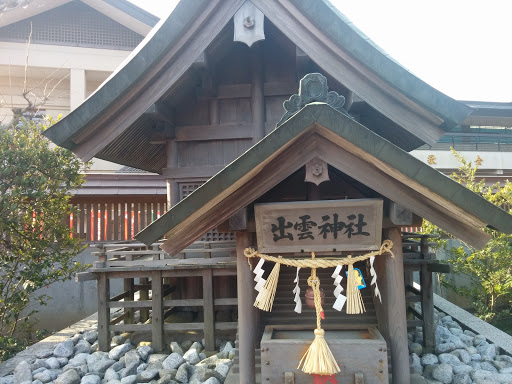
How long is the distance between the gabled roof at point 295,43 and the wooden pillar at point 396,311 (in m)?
1.82

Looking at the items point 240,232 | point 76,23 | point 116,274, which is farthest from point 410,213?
point 76,23

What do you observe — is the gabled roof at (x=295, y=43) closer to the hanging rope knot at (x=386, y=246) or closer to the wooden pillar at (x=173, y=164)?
the wooden pillar at (x=173, y=164)

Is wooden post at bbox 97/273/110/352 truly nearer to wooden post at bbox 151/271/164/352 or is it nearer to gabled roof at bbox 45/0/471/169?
wooden post at bbox 151/271/164/352

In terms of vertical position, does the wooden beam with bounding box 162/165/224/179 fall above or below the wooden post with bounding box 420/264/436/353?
above

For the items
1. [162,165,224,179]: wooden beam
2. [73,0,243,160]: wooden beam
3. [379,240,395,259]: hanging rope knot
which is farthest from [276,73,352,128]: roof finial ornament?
[162,165,224,179]: wooden beam

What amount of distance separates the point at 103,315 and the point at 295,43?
5452 millimetres

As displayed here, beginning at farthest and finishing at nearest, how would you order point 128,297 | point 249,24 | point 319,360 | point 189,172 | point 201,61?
1. point 128,297
2. point 189,172
3. point 201,61
4. point 249,24
5. point 319,360

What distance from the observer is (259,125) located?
18.9 ft

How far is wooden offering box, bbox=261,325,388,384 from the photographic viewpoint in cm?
334

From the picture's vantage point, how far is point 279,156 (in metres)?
3.21

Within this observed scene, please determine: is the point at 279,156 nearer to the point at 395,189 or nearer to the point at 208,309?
the point at 395,189

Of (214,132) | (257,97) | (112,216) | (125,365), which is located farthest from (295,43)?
(112,216)

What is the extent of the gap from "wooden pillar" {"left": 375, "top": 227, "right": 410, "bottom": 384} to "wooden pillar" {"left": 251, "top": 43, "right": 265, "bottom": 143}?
285 cm

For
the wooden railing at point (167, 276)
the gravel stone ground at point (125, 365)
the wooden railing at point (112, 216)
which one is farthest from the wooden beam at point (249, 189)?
the wooden railing at point (112, 216)
